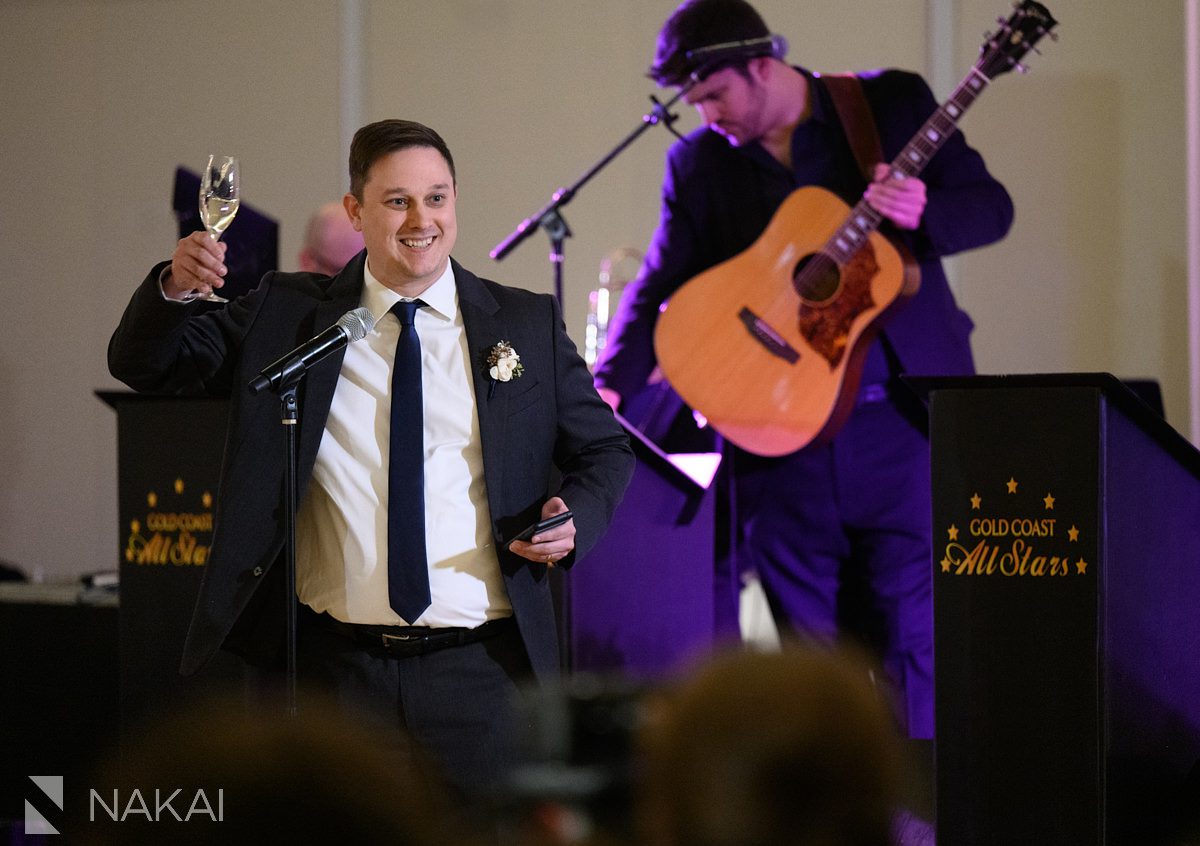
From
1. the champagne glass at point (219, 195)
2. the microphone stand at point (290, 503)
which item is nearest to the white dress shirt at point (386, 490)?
the microphone stand at point (290, 503)

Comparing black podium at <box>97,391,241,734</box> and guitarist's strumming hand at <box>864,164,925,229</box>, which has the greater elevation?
guitarist's strumming hand at <box>864,164,925,229</box>

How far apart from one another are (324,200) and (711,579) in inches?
143

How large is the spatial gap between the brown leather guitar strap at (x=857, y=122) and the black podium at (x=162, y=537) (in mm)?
1990

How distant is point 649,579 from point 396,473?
4.69 ft

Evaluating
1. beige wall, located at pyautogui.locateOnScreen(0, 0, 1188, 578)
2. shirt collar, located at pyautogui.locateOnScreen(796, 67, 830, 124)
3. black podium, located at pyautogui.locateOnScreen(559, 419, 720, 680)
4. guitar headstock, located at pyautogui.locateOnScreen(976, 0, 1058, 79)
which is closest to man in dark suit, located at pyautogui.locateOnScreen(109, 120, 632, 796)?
black podium, located at pyautogui.locateOnScreen(559, 419, 720, 680)

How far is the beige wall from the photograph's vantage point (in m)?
5.82

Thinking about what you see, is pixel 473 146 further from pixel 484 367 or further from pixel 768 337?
pixel 484 367

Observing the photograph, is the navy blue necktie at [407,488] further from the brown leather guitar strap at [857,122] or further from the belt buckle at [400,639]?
the brown leather guitar strap at [857,122]

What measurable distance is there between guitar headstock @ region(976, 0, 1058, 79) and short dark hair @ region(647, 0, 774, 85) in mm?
639

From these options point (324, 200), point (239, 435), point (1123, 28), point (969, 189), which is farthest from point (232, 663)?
point (1123, 28)

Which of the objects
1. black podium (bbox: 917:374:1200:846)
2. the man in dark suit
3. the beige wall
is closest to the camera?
the man in dark suit

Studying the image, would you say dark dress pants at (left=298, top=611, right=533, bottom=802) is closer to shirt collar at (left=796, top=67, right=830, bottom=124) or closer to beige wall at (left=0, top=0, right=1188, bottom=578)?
shirt collar at (left=796, top=67, right=830, bottom=124)

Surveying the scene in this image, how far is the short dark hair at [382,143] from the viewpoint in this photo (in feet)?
8.86

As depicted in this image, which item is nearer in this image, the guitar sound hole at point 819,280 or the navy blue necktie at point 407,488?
the navy blue necktie at point 407,488
